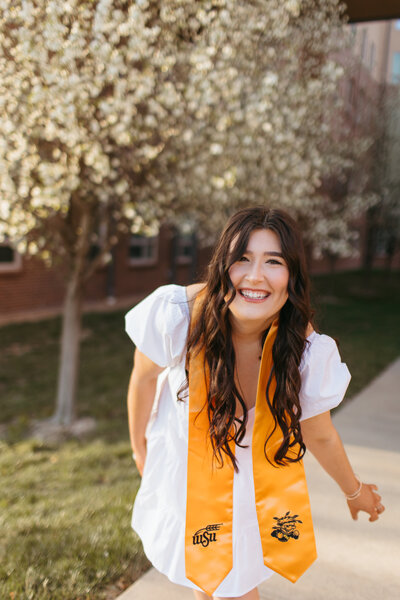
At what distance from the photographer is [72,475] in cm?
422

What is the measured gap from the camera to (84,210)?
4.86m

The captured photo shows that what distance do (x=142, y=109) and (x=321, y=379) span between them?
3047mm

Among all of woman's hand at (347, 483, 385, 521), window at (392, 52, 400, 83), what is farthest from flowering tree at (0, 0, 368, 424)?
window at (392, 52, 400, 83)

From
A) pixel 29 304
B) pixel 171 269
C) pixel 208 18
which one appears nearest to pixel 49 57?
pixel 208 18

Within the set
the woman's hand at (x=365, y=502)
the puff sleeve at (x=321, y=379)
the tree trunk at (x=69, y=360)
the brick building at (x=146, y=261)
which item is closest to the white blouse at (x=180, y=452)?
the puff sleeve at (x=321, y=379)

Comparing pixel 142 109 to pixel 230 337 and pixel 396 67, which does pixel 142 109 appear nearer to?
pixel 230 337

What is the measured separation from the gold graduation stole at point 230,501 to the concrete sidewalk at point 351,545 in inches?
38.6

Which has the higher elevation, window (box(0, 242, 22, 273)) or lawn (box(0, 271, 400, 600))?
window (box(0, 242, 22, 273))

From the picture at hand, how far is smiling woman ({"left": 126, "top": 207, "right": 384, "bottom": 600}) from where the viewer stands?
68.6 inches

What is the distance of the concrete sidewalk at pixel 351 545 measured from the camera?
103 inches

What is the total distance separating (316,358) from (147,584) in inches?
63.6

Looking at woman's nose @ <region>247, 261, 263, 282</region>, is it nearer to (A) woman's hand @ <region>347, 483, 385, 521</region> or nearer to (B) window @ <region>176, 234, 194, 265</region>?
(A) woman's hand @ <region>347, 483, 385, 521</region>

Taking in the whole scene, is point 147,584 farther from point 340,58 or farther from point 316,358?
point 340,58

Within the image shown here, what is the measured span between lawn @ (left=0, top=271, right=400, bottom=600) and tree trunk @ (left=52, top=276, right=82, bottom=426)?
0.36 metres
